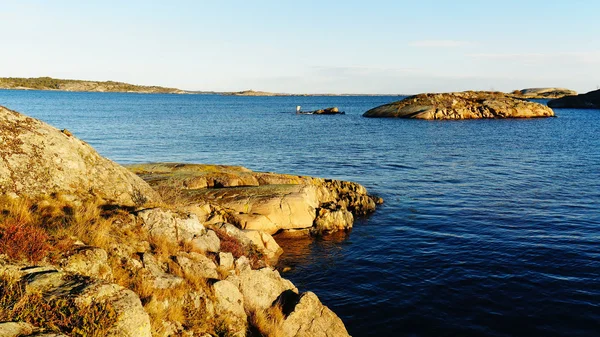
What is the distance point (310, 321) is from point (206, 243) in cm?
361

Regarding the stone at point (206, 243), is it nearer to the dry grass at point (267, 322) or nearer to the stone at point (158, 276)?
the stone at point (158, 276)

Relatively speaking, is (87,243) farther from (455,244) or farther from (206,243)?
(455,244)

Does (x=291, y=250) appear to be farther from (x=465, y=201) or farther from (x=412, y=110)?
(x=412, y=110)

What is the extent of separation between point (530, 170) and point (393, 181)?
50.2 feet

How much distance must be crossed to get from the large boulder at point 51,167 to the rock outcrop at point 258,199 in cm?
624

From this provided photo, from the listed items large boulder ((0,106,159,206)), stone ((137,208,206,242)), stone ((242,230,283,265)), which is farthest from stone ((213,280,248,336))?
stone ((242,230,283,265))

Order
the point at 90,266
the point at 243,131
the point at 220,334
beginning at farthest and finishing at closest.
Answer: the point at 243,131 → the point at 220,334 → the point at 90,266

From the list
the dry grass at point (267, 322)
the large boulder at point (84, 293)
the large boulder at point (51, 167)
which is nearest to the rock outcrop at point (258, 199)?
the large boulder at point (51, 167)

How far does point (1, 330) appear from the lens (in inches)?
252

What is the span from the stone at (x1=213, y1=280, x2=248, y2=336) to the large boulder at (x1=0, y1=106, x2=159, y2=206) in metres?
4.74

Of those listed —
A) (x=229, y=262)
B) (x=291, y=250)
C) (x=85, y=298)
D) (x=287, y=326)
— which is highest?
(x=85, y=298)

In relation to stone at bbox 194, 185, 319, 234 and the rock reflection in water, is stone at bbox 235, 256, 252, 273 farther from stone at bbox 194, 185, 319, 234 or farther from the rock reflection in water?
stone at bbox 194, 185, 319, 234

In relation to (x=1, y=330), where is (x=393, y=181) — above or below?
below

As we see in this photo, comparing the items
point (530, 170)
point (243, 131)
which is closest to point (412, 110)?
point (243, 131)
